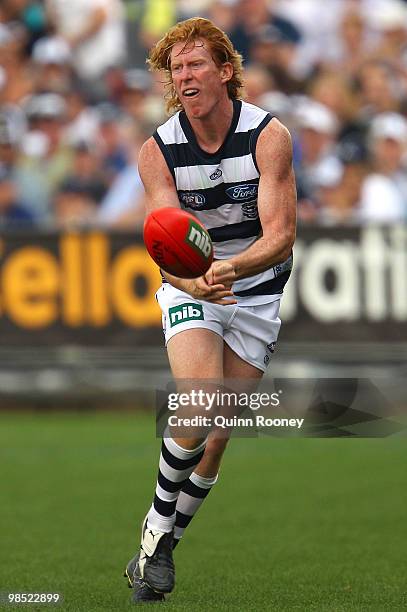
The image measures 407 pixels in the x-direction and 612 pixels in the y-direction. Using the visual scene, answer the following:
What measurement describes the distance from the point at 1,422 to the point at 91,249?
1.98 metres

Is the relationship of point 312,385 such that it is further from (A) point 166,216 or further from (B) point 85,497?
(B) point 85,497

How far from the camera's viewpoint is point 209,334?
5.53 m

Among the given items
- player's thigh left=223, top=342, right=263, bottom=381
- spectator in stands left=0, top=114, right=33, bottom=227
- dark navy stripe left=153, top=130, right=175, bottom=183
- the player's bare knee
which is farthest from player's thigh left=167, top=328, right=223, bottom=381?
spectator in stands left=0, top=114, right=33, bottom=227

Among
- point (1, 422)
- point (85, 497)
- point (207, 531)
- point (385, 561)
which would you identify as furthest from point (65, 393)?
point (385, 561)

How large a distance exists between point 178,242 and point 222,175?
737 mm

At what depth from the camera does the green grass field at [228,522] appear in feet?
18.6

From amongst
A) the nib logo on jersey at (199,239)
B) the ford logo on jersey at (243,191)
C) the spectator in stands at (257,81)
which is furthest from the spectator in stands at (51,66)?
the nib logo on jersey at (199,239)

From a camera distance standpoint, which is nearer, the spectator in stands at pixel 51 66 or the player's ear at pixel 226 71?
the player's ear at pixel 226 71

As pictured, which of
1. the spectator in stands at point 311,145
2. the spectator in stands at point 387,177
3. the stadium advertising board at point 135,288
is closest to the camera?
the stadium advertising board at point 135,288

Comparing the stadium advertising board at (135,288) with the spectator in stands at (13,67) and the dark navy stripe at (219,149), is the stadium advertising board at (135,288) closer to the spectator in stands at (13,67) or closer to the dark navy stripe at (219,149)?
the spectator in stands at (13,67)

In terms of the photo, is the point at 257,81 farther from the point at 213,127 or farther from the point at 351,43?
the point at 213,127

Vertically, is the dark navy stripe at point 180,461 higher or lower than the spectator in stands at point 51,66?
lower

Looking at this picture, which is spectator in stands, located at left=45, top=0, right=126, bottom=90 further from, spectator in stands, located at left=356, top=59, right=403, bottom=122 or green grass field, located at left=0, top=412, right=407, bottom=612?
green grass field, located at left=0, top=412, right=407, bottom=612

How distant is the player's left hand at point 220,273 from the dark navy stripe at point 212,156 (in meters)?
0.59
